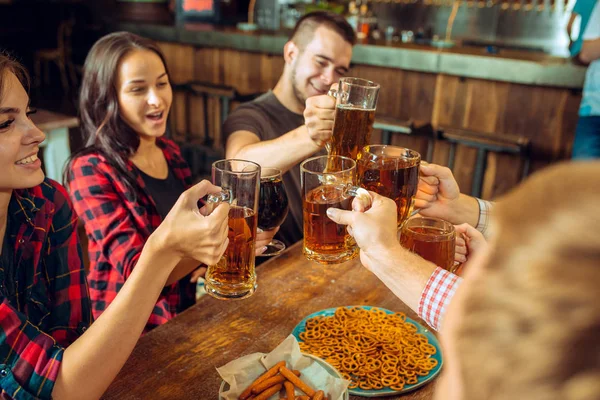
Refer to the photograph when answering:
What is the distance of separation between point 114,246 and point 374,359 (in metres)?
0.96

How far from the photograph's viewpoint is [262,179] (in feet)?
4.45

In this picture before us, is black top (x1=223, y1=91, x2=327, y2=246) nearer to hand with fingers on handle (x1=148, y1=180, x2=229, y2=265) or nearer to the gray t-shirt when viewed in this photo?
the gray t-shirt

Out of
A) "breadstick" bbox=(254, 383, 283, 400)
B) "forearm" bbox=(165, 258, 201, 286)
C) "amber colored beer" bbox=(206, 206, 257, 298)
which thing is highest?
"amber colored beer" bbox=(206, 206, 257, 298)

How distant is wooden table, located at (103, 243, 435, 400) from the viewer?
4.10ft

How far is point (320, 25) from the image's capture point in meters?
2.48

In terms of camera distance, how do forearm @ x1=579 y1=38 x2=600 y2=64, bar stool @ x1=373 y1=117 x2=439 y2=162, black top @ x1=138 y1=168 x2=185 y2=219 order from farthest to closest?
bar stool @ x1=373 y1=117 x2=439 y2=162, forearm @ x1=579 y1=38 x2=600 y2=64, black top @ x1=138 y1=168 x2=185 y2=219

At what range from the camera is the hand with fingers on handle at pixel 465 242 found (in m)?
1.45

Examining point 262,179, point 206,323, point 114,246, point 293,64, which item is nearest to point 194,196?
point 262,179

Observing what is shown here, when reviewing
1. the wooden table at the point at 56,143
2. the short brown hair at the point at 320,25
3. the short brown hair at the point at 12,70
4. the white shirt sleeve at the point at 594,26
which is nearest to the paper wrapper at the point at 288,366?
the short brown hair at the point at 12,70

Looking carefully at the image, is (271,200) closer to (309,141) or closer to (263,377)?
(263,377)

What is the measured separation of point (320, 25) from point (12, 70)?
4.84ft

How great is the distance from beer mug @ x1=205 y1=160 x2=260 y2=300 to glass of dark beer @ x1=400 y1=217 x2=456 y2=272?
37 centimetres

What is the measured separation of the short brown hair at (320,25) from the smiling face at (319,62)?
0.7 inches

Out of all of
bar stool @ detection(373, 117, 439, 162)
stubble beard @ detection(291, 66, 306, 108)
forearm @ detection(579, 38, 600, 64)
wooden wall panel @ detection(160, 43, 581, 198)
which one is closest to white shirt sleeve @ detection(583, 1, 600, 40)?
forearm @ detection(579, 38, 600, 64)
